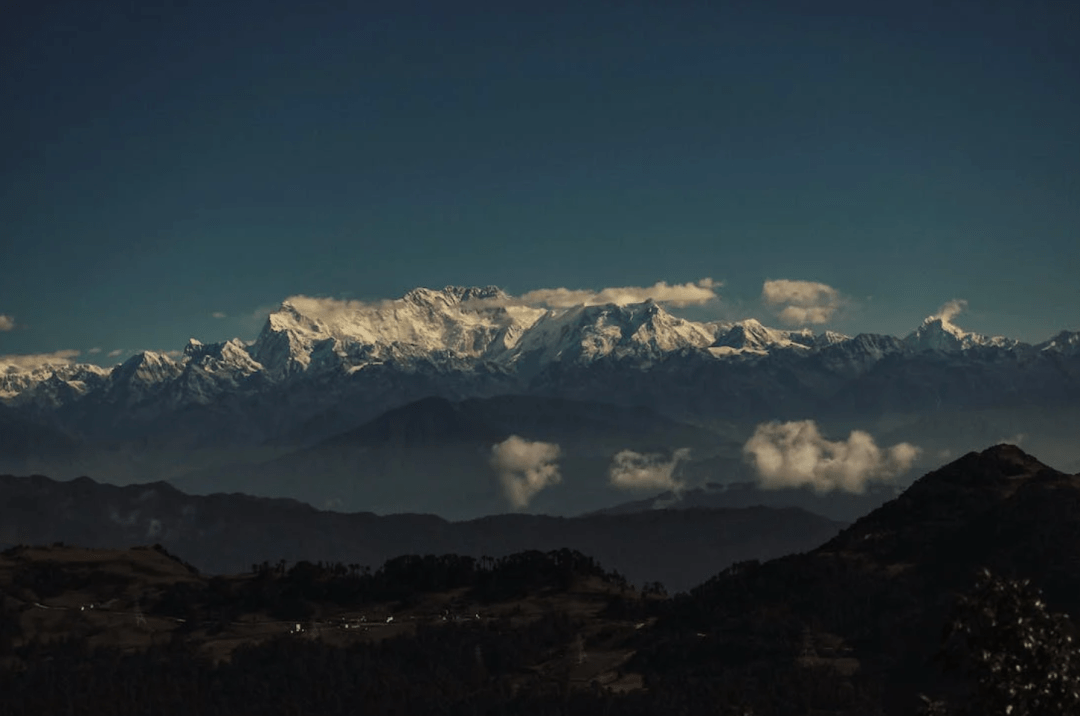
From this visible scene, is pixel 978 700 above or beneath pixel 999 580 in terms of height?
beneath

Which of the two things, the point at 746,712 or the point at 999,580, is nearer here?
the point at 999,580

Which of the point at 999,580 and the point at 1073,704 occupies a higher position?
the point at 999,580

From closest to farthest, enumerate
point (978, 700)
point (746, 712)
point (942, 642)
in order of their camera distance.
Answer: point (942, 642), point (978, 700), point (746, 712)

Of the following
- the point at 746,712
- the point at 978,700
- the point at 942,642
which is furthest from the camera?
the point at 746,712

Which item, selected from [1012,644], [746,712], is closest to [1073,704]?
[1012,644]

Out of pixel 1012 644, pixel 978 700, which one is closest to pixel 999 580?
pixel 1012 644

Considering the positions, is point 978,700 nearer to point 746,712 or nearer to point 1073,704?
point 1073,704
